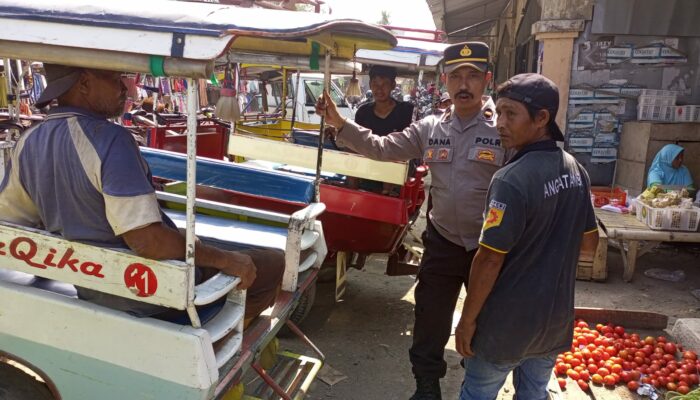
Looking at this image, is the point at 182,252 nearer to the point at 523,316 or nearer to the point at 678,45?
the point at 523,316

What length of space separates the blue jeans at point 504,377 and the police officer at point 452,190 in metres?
0.67

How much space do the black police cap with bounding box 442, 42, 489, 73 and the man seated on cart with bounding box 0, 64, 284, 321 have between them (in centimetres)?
166

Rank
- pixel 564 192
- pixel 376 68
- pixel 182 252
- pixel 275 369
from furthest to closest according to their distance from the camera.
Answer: pixel 376 68 → pixel 275 369 → pixel 564 192 → pixel 182 252

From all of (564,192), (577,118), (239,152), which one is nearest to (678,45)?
(577,118)

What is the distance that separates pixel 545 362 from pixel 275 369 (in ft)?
4.92

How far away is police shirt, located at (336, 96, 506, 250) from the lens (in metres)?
2.94

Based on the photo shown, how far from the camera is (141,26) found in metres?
1.69

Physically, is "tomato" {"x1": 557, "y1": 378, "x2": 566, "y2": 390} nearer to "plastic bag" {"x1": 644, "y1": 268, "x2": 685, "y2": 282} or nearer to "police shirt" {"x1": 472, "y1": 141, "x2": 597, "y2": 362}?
"police shirt" {"x1": 472, "y1": 141, "x2": 597, "y2": 362}

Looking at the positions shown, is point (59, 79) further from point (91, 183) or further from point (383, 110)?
point (383, 110)

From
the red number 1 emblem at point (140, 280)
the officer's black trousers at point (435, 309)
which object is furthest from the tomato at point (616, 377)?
the red number 1 emblem at point (140, 280)

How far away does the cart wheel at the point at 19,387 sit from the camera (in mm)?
2086

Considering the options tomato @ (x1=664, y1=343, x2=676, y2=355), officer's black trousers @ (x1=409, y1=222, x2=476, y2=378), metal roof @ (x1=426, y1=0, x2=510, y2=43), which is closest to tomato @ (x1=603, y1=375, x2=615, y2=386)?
tomato @ (x1=664, y1=343, x2=676, y2=355)

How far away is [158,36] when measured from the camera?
5.54 feet

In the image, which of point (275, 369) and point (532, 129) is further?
point (275, 369)
